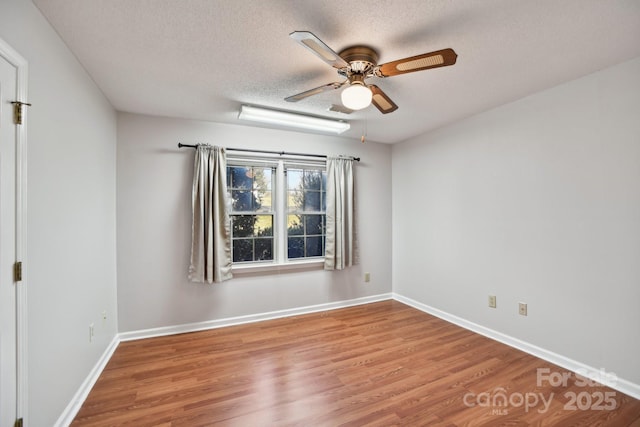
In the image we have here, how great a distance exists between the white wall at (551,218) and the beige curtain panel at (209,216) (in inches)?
107


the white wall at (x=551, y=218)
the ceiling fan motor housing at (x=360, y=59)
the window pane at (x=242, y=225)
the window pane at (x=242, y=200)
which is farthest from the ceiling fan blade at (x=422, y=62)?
the window pane at (x=242, y=225)

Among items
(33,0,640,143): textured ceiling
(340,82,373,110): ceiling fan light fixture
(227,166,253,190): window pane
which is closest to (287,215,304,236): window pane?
(227,166,253,190): window pane

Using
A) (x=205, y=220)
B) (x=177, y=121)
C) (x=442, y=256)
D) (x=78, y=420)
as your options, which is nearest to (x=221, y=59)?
(x=177, y=121)

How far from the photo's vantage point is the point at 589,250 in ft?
7.41

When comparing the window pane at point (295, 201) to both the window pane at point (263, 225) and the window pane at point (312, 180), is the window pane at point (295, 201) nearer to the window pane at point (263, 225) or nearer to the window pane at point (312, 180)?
the window pane at point (312, 180)

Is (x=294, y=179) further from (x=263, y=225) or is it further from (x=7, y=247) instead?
(x=7, y=247)

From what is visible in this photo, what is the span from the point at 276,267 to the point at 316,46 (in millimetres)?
2732

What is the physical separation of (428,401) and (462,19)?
251cm

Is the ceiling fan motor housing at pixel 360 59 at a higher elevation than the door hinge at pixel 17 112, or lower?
higher

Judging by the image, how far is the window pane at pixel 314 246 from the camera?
154 inches

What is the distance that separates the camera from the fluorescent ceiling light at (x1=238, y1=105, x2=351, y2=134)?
2853mm

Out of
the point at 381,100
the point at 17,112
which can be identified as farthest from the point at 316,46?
the point at 17,112

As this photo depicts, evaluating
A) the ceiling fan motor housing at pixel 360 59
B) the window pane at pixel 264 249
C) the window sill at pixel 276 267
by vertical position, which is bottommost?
the window sill at pixel 276 267

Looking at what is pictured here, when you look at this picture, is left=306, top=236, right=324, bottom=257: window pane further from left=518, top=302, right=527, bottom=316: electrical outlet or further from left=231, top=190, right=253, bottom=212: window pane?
left=518, top=302, right=527, bottom=316: electrical outlet
